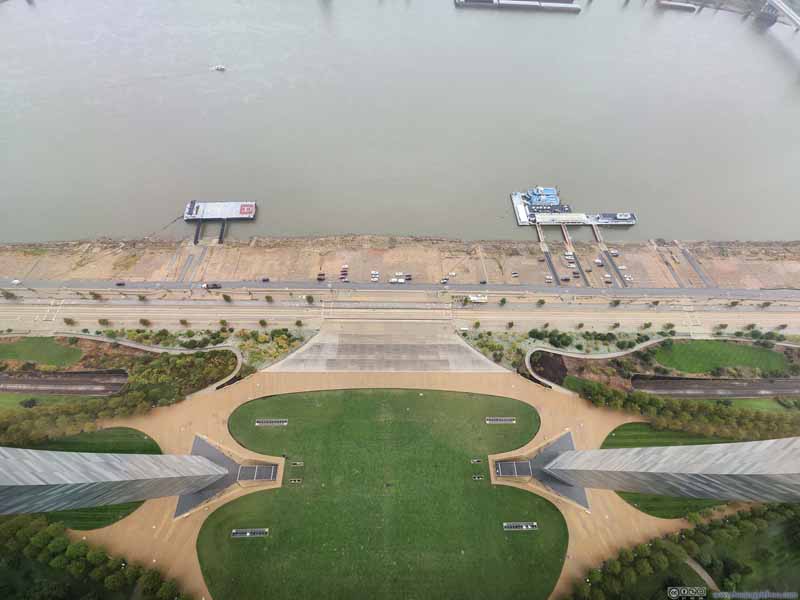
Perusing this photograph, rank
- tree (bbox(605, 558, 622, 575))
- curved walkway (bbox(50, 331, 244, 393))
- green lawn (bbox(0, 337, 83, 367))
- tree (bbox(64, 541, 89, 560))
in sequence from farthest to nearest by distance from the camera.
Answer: curved walkway (bbox(50, 331, 244, 393))
green lawn (bbox(0, 337, 83, 367))
tree (bbox(605, 558, 622, 575))
tree (bbox(64, 541, 89, 560))

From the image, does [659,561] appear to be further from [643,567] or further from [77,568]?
[77,568]

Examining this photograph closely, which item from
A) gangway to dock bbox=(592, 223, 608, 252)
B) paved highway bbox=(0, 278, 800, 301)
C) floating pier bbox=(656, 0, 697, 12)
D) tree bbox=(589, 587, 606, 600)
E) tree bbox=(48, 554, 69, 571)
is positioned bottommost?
tree bbox=(589, 587, 606, 600)

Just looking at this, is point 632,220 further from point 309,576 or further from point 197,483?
point 197,483

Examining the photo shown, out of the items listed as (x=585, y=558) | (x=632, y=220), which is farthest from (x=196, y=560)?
(x=632, y=220)

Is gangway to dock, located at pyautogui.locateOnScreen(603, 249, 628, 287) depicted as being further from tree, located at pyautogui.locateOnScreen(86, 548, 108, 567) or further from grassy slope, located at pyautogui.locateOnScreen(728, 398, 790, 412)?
tree, located at pyautogui.locateOnScreen(86, 548, 108, 567)

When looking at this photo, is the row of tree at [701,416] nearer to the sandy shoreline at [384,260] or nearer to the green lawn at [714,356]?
the green lawn at [714,356]

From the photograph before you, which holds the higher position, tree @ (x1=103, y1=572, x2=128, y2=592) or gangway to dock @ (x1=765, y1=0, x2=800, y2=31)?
gangway to dock @ (x1=765, y1=0, x2=800, y2=31)

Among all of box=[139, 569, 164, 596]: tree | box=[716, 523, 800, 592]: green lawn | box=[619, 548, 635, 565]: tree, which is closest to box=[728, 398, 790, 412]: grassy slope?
box=[716, 523, 800, 592]: green lawn
